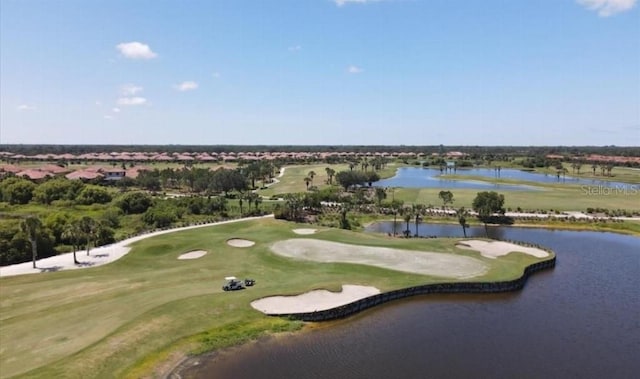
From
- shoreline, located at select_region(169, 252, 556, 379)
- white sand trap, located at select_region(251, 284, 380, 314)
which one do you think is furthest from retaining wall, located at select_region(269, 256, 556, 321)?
white sand trap, located at select_region(251, 284, 380, 314)

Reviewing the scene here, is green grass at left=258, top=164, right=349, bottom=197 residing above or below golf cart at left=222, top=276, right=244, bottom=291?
above

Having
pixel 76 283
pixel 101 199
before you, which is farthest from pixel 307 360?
pixel 101 199

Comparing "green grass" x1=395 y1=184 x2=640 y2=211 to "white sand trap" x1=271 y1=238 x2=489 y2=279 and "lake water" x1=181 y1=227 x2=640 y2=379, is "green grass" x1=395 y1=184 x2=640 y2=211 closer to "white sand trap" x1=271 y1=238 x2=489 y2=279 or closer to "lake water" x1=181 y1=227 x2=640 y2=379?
"white sand trap" x1=271 y1=238 x2=489 y2=279

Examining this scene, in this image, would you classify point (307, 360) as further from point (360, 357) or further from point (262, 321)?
point (262, 321)

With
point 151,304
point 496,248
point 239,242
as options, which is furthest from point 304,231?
point 151,304

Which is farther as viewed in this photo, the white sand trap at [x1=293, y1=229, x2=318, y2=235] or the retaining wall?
the white sand trap at [x1=293, y1=229, x2=318, y2=235]

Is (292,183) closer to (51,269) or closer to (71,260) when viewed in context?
(71,260)
